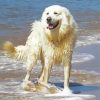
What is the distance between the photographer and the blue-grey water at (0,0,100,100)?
861 centimetres

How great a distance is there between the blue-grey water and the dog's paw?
4.3 inches

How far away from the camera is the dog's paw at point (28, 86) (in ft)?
27.7

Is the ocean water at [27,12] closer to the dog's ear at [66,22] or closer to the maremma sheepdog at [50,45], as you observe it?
the maremma sheepdog at [50,45]

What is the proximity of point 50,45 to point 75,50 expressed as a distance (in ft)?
13.1

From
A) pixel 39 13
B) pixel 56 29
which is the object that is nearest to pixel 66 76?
pixel 56 29

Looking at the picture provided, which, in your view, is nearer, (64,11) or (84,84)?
(64,11)

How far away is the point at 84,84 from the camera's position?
8953 millimetres

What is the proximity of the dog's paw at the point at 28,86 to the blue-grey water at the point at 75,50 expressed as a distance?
108 millimetres

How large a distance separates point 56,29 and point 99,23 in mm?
9872

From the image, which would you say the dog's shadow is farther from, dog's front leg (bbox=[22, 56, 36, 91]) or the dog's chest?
the dog's chest

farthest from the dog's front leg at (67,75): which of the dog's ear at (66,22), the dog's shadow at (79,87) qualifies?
the dog's ear at (66,22)

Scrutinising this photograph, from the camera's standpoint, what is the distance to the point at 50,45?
823 cm

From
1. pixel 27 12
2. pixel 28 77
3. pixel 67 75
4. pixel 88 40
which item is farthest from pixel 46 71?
pixel 27 12

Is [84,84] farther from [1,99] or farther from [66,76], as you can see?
[1,99]
